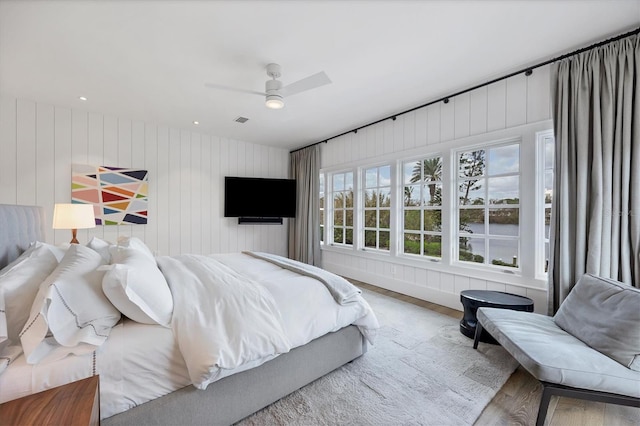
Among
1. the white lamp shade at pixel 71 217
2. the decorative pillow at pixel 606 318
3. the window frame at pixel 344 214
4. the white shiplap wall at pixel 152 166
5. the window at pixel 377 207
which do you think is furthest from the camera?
the window frame at pixel 344 214

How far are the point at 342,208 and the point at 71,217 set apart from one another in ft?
12.4

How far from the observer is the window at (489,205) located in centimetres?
281

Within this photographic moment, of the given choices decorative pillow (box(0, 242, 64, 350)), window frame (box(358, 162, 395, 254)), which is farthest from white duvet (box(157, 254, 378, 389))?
window frame (box(358, 162, 395, 254))

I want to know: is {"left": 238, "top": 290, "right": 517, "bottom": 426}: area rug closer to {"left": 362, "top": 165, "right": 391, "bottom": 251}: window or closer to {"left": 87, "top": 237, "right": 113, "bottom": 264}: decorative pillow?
{"left": 87, "top": 237, "right": 113, "bottom": 264}: decorative pillow

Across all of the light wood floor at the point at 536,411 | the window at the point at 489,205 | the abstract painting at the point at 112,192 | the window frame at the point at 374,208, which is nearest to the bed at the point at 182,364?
the light wood floor at the point at 536,411

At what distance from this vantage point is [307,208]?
17.1 feet

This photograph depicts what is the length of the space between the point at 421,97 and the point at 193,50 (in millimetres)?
2533

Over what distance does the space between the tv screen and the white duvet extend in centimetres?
277

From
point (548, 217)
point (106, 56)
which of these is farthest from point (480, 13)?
point (106, 56)

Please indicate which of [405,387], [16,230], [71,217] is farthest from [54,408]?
[71,217]

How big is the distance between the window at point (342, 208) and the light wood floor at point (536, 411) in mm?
3138

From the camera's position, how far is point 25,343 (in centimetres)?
104

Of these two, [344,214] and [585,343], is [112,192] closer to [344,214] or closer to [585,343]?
[344,214]

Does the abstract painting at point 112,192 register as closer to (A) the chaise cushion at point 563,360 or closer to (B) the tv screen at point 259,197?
(B) the tv screen at point 259,197
